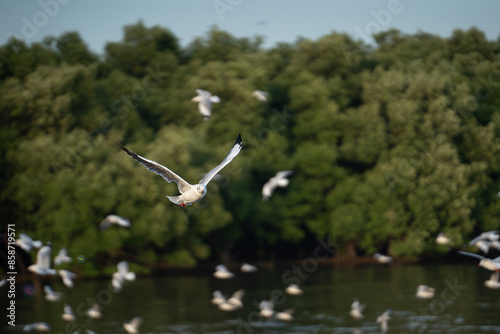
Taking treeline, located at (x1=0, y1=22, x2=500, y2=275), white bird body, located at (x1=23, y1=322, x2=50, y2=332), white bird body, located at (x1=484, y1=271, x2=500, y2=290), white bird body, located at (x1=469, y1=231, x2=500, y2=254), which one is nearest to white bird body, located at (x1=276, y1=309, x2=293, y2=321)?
white bird body, located at (x1=469, y1=231, x2=500, y2=254)

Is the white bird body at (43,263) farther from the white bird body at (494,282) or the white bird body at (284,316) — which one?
the white bird body at (494,282)

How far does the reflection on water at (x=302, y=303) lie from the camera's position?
116 ft

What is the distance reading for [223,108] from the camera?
204ft

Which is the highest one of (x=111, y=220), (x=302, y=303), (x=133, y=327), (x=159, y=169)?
(x=111, y=220)

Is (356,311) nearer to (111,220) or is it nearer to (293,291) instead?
(293,291)

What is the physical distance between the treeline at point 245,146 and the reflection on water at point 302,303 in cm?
385

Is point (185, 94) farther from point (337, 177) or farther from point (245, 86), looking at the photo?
point (337, 177)

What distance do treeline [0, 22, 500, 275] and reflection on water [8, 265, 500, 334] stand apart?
3.85 metres

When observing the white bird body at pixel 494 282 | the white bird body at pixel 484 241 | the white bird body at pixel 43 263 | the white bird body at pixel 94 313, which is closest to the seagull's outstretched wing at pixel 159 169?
the white bird body at pixel 43 263

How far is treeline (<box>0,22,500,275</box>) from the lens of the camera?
51406mm

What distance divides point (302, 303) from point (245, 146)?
23.1 meters

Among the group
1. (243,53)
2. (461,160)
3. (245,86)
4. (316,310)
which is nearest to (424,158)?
(461,160)

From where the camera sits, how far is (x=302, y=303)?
136 ft

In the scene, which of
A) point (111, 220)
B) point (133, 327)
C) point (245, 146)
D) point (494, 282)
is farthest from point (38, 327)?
point (245, 146)
